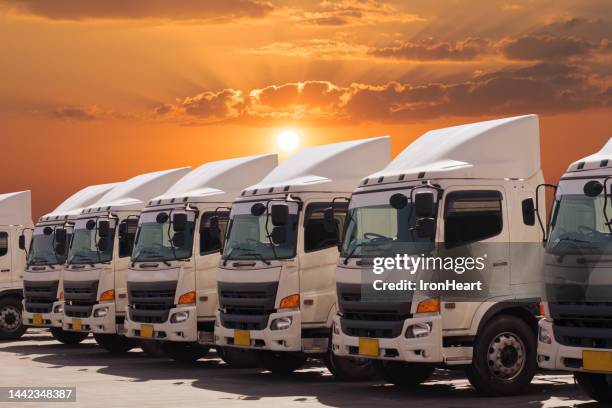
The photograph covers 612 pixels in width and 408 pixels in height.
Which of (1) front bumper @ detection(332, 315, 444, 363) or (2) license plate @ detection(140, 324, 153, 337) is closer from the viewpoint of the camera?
(1) front bumper @ detection(332, 315, 444, 363)

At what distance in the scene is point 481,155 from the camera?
1577 centimetres

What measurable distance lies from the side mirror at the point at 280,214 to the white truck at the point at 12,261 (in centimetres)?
1241

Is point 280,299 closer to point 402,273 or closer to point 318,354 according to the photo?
point 318,354

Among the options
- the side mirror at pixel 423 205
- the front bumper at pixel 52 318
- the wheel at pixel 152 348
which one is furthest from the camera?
the front bumper at pixel 52 318

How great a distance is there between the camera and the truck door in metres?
15.0

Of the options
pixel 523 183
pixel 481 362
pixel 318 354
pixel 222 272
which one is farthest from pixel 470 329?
pixel 222 272

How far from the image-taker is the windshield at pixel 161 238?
20.6 meters

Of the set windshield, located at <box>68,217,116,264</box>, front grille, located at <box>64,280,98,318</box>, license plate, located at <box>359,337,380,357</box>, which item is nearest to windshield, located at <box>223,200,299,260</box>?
license plate, located at <box>359,337,380,357</box>

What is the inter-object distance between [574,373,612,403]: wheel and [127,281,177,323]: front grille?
8.07 m

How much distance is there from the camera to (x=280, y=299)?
695 inches

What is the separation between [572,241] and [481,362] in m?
2.41

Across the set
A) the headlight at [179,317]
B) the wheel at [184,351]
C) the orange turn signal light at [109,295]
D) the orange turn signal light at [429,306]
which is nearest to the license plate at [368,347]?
the orange turn signal light at [429,306]

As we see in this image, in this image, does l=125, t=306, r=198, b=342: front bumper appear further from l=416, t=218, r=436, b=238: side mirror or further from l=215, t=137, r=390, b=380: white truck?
l=416, t=218, r=436, b=238: side mirror

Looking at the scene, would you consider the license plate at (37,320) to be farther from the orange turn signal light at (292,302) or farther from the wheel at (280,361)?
the orange turn signal light at (292,302)
